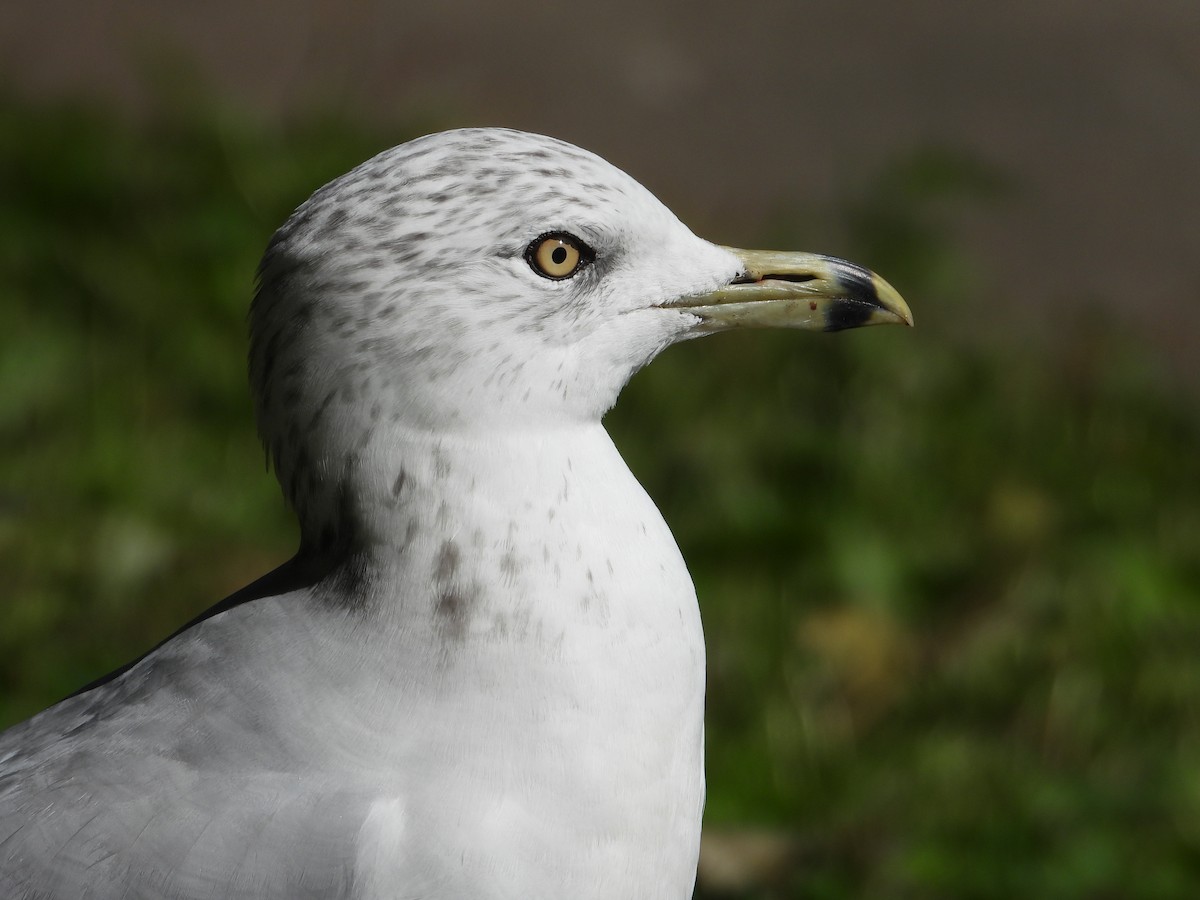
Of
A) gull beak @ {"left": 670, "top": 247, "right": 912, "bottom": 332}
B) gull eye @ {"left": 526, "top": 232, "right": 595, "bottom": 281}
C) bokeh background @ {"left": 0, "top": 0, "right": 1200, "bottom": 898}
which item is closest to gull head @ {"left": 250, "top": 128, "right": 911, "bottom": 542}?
gull eye @ {"left": 526, "top": 232, "right": 595, "bottom": 281}

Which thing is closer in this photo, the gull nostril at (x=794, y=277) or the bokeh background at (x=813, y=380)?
the gull nostril at (x=794, y=277)

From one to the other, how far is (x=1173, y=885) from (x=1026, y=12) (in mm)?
3045

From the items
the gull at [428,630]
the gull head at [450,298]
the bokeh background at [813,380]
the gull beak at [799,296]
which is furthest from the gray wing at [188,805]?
the bokeh background at [813,380]

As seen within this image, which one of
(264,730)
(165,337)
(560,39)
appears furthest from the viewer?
(560,39)

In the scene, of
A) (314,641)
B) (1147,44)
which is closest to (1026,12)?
(1147,44)

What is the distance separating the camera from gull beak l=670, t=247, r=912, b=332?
1.97m

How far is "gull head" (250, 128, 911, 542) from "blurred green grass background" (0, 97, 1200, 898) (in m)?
1.37

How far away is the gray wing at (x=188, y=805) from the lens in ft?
5.40

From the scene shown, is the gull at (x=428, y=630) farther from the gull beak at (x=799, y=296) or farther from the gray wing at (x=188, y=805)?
the gull beak at (x=799, y=296)

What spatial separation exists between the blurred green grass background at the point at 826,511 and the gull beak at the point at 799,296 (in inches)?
47.0

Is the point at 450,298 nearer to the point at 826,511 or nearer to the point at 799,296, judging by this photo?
the point at 799,296

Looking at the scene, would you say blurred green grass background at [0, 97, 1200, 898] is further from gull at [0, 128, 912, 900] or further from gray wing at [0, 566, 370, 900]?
gray wing at [0, 566, 370, 900]

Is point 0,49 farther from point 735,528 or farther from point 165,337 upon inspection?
point 735,528

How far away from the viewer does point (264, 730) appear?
5.65 feet
